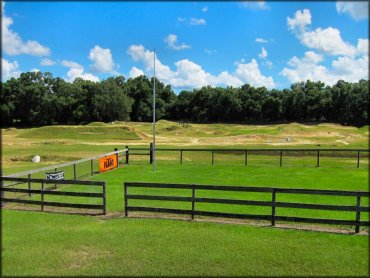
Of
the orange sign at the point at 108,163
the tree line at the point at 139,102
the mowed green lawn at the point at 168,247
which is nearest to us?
the mowed green lawn at the point at 168,247

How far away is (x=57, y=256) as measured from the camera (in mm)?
6371

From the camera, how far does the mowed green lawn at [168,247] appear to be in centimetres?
579

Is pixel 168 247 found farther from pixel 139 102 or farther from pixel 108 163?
pixel 139 102

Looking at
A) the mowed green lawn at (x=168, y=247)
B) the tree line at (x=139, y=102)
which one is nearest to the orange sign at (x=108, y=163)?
the mowed green lawn at (x=168, y=247)

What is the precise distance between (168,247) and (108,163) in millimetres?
13773

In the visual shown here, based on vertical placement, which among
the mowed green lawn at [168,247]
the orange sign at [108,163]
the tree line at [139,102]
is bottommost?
the orange sign at [108,163]

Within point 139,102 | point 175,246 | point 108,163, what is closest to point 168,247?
point 175,246

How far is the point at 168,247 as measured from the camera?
6.88 meters

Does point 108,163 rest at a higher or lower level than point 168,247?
lower

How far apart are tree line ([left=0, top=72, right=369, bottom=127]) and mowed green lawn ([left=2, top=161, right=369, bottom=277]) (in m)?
82.6

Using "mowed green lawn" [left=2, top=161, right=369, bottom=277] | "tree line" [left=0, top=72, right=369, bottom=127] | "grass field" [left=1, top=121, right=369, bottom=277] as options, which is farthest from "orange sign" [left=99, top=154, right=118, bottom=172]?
"tree line" [left=0, top=72, right=369, bottom=127]

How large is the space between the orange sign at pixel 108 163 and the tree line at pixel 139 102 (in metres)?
73.7

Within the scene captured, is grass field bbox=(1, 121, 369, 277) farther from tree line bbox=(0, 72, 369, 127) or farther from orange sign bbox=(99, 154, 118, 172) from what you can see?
tree line bbox=(0, 72, 369, 127)

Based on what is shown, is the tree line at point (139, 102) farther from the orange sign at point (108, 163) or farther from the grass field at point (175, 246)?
the grass field at point (175, 246)
